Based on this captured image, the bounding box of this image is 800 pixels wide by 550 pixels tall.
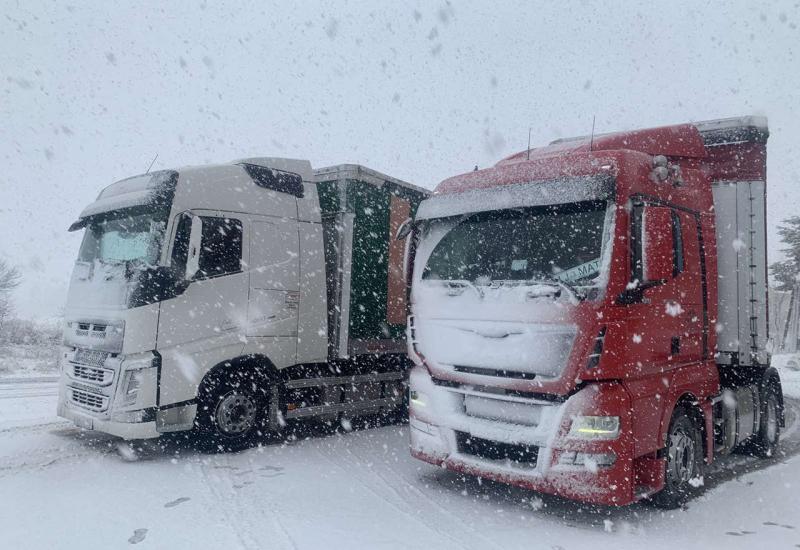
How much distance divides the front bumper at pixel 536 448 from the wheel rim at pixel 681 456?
879mm

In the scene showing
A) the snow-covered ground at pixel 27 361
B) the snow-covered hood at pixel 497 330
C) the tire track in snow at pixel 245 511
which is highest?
the snow-covered hood at pixel 497 330

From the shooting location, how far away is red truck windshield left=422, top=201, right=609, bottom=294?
4.61 meters

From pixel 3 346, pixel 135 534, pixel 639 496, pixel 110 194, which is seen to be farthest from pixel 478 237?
pixel 3 346

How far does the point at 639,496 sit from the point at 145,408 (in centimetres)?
447

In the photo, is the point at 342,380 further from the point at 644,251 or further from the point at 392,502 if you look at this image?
the point at 644,251

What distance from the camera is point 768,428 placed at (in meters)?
7.26

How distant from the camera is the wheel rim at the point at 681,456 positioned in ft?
16.5

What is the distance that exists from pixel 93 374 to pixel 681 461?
560 centimetres

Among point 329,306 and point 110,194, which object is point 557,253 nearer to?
point 329,306

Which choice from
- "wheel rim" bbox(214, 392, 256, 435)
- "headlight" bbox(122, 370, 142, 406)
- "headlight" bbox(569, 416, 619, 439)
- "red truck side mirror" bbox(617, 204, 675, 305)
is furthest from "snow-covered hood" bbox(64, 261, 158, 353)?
"red truck side mirror" bbox(617, 204, 675, 305)

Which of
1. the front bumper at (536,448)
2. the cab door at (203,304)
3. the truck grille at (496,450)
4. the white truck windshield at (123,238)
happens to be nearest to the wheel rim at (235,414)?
the cab door at (203,304)

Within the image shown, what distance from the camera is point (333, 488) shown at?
5375 millimetres

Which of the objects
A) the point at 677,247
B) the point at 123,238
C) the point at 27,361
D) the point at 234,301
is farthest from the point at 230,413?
the point at 27,361

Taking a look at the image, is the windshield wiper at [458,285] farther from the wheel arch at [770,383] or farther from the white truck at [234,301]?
the wheel arch at [770,383]
